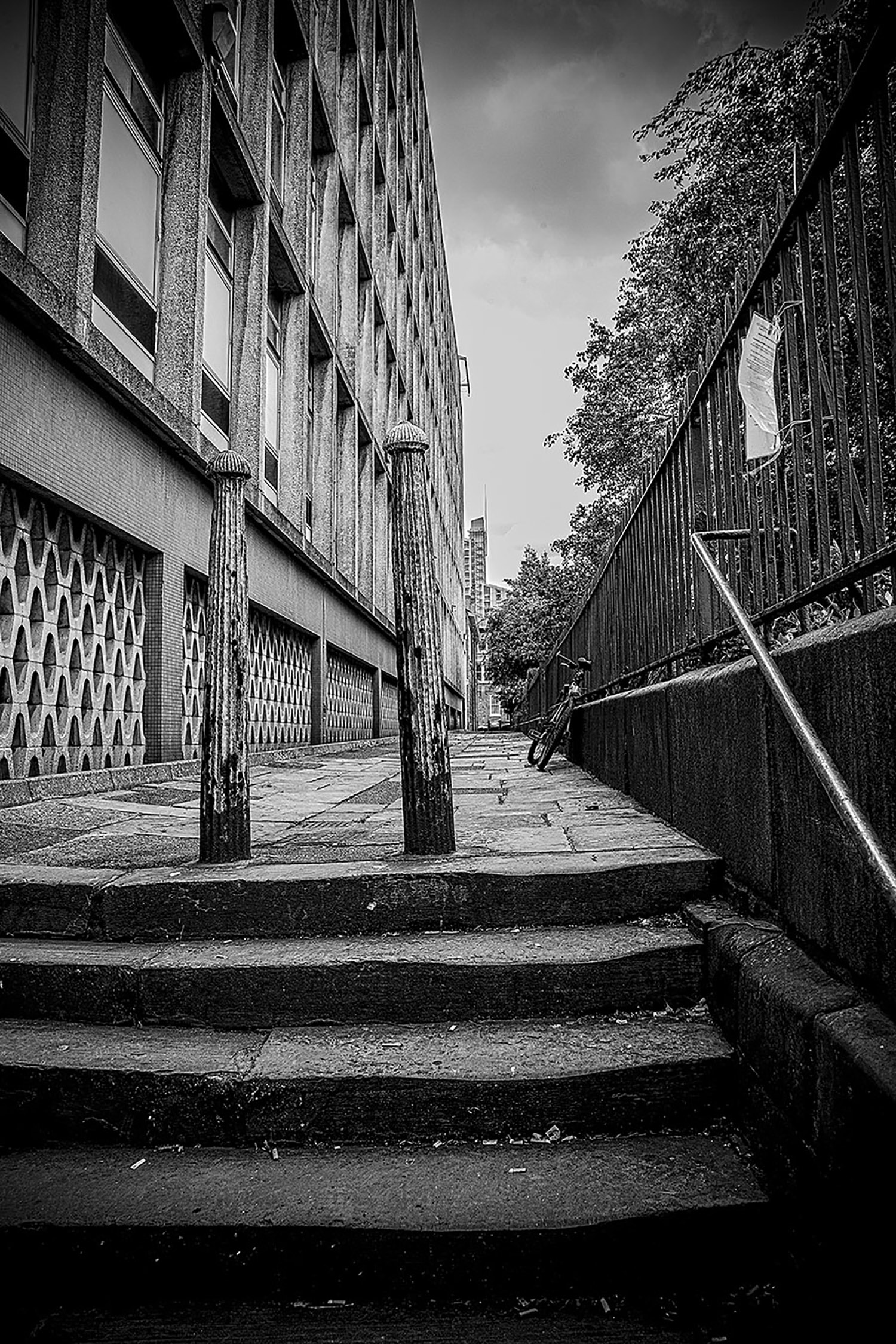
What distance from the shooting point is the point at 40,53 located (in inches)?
215

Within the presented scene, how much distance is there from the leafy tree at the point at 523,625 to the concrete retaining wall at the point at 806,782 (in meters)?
30.7

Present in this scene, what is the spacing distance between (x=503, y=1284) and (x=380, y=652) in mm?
15999

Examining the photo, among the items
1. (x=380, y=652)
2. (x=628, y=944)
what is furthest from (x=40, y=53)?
(x=380, y=652)

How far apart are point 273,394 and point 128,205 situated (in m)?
4.02

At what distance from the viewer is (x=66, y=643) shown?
5.09 meters

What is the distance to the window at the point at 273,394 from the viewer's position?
10383mm

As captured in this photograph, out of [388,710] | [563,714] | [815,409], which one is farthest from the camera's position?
[388,710]

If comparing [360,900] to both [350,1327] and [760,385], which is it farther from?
[760,385]

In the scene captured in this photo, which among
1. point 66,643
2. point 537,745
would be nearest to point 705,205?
point 537,745

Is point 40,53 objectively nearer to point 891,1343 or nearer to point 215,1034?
point 215,1034

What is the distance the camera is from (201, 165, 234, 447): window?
869cm

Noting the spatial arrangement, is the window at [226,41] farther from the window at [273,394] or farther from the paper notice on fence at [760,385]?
the paper notice on fence at [760,385]

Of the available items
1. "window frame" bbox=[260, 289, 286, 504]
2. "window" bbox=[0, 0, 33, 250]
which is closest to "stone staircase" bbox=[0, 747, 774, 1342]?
"window" bbox=[0, 0, 33, 250]

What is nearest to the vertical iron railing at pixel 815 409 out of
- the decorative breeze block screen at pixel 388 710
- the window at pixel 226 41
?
the window at pixel 226 41
